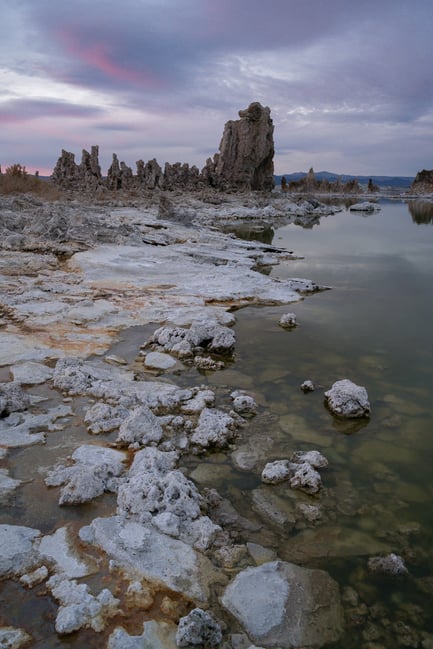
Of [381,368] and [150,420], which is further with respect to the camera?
[381,368]

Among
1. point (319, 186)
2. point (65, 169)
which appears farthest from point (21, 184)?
point (319, 186)

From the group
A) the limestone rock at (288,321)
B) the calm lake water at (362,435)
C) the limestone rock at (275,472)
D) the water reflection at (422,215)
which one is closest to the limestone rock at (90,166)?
the water reflection at (422,215)

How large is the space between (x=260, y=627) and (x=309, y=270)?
15.6m

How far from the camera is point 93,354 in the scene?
7.67m

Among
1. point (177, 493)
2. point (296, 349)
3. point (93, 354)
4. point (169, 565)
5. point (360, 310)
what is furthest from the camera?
point (360, 310)

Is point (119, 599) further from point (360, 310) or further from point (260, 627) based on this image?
point (360, 310)

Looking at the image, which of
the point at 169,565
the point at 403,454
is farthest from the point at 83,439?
the point at 403,454

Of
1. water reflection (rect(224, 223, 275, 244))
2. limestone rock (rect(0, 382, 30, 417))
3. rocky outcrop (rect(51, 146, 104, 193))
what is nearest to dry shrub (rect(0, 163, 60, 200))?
rocky outcrop (rect(51, 146, 104, 193))

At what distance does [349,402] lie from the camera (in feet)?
20.1

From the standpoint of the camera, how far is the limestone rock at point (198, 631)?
283 cm

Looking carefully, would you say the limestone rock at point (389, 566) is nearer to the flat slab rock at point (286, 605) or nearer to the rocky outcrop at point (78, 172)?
the flat slab rock at point (286, 605)

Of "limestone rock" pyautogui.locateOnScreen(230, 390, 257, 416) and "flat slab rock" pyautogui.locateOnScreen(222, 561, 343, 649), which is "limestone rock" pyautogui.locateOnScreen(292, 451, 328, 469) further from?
"flat slab rock" pyautogui.locateOnScreen(222, 561, 343, 649)

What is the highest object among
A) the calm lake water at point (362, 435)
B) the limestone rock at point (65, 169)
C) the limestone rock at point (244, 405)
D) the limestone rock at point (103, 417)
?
the limestone rock at point (65, 169)

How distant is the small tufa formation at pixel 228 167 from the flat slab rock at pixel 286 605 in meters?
65.6
